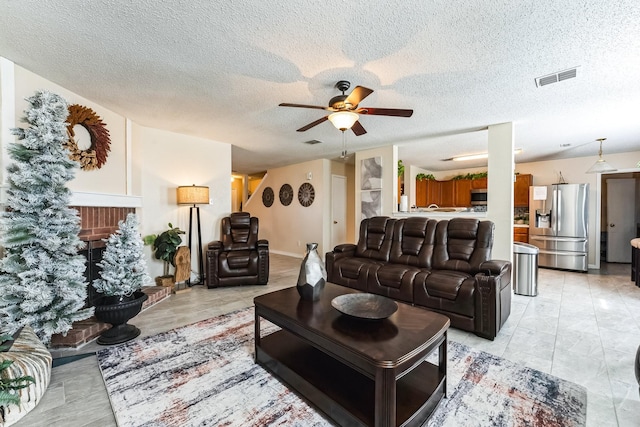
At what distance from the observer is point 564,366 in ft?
6.76

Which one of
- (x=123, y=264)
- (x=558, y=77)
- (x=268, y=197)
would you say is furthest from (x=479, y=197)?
(x=123, y=264)

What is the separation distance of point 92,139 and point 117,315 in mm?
2059

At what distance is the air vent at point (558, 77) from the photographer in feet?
7.72

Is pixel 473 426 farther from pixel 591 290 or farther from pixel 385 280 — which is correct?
pixel 591 290

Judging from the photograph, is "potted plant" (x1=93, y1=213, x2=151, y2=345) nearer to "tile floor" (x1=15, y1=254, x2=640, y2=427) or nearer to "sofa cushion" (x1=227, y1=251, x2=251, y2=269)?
"tile floor" (x1=15, y1=254, x2=640, y2=427)

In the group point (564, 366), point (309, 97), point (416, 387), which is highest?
point (309, 97)

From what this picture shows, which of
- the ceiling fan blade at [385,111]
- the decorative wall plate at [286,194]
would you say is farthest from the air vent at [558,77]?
the decorative wall plate at [286,194]

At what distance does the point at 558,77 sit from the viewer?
2.45m

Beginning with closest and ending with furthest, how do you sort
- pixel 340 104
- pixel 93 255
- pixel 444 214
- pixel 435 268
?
pixel 340 104
pixel 93 255
pixel 435 268
pixel 444 214

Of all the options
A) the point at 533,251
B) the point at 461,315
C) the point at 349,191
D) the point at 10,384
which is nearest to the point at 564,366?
the point at 461,315

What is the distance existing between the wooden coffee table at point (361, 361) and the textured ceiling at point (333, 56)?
6.30ft

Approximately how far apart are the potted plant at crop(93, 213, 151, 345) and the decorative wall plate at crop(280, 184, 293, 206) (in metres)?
4.68

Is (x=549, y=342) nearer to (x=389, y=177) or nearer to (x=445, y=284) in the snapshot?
(x=445, y=284)

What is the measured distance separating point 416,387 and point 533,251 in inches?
132
